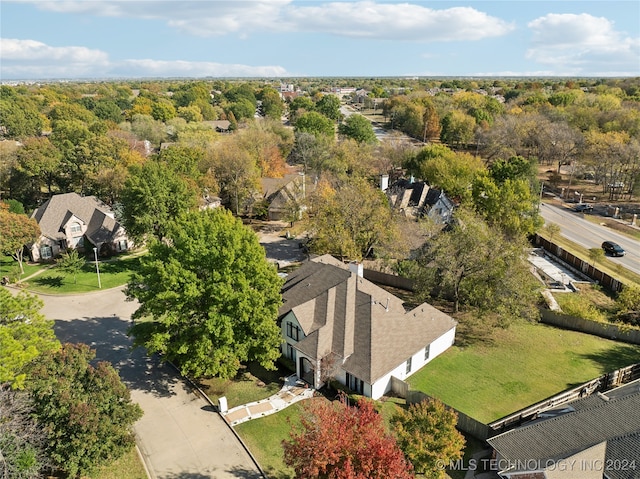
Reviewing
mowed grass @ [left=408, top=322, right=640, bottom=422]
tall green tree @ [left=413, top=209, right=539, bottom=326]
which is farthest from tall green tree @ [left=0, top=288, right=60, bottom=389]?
tall green tree @ [left=413, top=209, right=539, bottom=326]

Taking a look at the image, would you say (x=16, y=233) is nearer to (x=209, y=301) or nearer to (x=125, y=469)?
(x=209, y=301)

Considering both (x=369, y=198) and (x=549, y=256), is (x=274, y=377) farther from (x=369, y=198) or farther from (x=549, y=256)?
(x=549, y=256)

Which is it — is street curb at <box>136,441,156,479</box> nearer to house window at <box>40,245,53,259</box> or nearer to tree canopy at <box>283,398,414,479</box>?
tree canopy at <box>283,398,414,479</box>

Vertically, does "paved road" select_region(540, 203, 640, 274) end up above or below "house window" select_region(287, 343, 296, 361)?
above

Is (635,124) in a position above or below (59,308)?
above

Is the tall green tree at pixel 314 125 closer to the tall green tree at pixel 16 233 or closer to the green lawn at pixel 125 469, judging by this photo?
the tall green tree at pixel 16 233

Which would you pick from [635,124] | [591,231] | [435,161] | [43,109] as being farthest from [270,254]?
[43,109]
